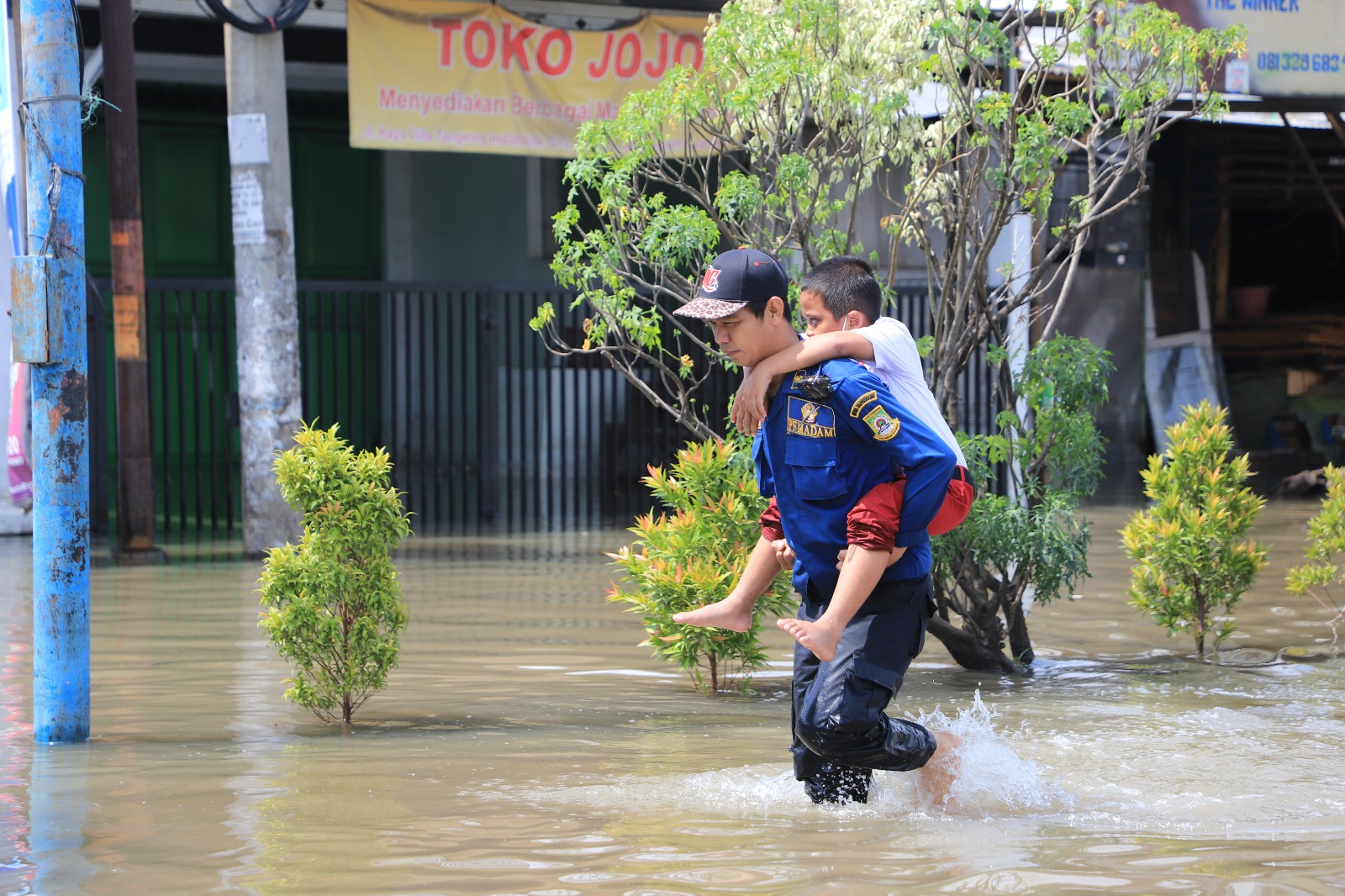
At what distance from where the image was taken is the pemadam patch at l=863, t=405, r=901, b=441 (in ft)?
12.2

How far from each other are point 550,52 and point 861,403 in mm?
8631

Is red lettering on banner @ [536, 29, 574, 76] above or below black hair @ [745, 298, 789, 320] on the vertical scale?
above

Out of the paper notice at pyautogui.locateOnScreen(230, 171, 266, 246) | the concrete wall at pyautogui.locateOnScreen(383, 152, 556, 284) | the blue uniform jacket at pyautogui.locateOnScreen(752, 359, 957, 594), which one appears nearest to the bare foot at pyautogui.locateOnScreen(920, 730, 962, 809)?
the blue uniform jacket at pyautogui.locateOnScreen(752, 359, 957, 594)

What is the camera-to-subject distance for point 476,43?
1149 cm

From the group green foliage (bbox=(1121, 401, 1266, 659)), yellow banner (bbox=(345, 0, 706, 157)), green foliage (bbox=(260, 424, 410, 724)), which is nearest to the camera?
green foliage (bbox=(260, 424, 410, 724))

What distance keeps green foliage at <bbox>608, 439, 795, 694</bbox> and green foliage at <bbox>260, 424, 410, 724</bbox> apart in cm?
118

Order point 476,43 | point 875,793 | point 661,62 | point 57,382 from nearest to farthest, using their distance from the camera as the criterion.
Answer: point 875,793 → point 57,382 → point 476,43 → point 661,62

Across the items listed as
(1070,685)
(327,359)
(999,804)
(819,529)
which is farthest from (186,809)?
(327,359)

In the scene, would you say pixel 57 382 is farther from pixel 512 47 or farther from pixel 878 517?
pixel 512 47

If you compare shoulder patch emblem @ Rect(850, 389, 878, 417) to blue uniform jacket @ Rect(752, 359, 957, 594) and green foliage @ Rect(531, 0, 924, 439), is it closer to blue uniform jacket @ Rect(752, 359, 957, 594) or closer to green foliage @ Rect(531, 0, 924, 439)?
blue uniform jacket @ Rect(752, 359, 957, 594)

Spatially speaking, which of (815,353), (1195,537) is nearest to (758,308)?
(815,353)

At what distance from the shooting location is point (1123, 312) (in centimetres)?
1529

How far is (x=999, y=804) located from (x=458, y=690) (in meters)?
2.76

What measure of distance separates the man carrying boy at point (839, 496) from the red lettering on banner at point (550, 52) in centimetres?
825
